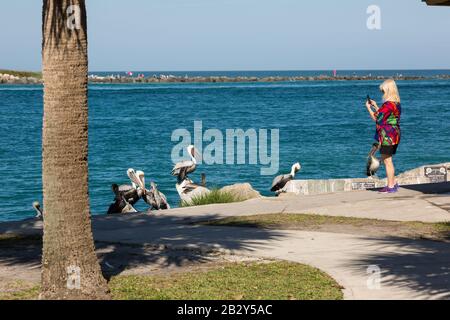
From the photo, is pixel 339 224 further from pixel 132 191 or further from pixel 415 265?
pixel 132 191

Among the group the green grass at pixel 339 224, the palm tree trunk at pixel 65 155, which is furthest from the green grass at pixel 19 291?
the green grass at pixel 339 224

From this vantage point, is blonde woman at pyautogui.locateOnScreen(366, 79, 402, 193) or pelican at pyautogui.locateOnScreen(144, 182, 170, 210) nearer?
blonde woman at pyautogui.locateOnScreen(366, 79, 402, 193)

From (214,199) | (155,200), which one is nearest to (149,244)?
(214,199)

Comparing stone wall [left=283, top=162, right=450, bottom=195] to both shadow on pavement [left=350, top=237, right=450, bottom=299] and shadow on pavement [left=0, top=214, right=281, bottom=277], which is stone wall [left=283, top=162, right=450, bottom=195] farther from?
shadow on pavement [left=350, top=237, right=450, bottom=299]

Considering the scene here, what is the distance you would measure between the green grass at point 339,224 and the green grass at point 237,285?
265 centimetres

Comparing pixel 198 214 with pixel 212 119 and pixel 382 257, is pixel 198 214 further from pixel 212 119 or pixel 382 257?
pixel 212 119

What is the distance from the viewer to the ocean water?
34.8 meters

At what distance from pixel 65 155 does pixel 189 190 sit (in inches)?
473

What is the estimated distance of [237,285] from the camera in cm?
894
